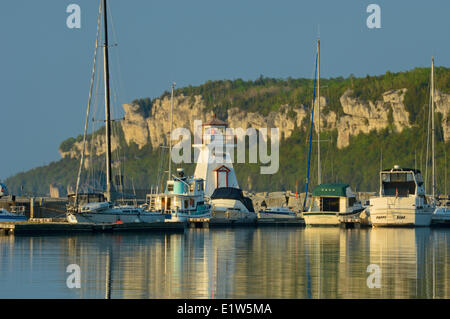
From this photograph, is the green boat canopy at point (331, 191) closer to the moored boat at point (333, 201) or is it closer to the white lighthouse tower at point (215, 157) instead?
the moored boat at point (333, 201)

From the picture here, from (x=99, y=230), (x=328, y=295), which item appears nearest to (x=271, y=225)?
(x=99, y=230)

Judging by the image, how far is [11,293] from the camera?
26250 mm

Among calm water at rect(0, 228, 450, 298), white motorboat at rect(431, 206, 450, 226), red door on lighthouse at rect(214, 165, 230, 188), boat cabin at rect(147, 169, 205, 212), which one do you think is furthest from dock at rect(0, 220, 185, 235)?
red door on lighthouse at rect(214, 165, 230, 188)

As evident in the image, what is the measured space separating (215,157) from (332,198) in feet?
58.8

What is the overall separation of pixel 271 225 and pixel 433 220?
48.7 feet

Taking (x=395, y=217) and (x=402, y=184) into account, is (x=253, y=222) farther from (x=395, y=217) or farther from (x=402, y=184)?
(x=395, y=217)

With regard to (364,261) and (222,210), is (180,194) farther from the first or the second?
(364,261)

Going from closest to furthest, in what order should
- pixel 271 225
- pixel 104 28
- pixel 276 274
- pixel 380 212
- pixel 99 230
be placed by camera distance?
pixel 276 274, pixel 99 230, pixel 104 28, pixel 380 212, pixel 271 225

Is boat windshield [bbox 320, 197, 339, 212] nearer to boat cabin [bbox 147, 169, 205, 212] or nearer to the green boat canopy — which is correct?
the green boat canopy

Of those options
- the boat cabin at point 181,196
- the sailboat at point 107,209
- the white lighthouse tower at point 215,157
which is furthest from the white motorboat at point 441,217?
the sailboat at point 107,209

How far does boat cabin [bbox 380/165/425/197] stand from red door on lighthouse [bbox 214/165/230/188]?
25.0 meters

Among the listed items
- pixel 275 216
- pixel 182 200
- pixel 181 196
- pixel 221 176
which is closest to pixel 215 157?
pixel 221 176

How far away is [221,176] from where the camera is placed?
99125 millimetres

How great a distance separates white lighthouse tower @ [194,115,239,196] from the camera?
98.4m
